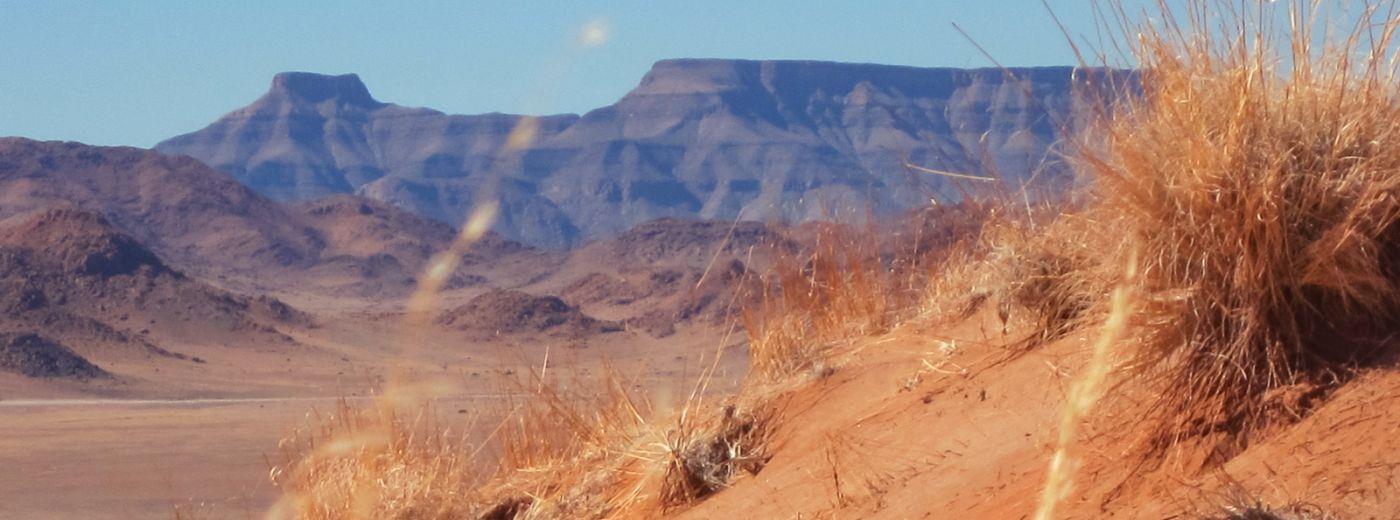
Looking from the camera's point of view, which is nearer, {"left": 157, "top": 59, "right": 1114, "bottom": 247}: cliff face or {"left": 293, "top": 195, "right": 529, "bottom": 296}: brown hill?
{"left": 293, "top": 195, "right": 529, "bottom": 296}: brown hill

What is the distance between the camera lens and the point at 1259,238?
4.29 meters

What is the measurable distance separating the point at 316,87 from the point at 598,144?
100ft

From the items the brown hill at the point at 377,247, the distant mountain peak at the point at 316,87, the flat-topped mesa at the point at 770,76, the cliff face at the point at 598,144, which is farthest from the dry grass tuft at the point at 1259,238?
the distant mountain peak at the point at 316,87

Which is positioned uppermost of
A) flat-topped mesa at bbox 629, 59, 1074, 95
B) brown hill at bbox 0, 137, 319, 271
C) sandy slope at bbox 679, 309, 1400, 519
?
flat-topped mesa at bbox 629, 59, 1074, 95

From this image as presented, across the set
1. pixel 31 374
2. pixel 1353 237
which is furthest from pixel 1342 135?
pixel 31 374

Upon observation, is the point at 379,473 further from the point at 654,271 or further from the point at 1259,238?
the point at 654,271

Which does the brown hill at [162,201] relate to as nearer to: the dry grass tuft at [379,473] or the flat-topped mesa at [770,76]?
→ the flat-topped mesa at [770,76]

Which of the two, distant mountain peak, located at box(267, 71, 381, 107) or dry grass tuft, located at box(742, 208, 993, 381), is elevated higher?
distant mountain peak, located at box(267, 71, 381, 107)

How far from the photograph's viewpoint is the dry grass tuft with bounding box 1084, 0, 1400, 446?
14.1 feet

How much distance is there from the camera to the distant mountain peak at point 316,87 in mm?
128500

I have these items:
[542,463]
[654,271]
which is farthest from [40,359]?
[542,463]

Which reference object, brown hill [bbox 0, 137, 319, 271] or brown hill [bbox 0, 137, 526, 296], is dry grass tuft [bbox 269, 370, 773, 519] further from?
brown hill [bbox 0, 137, 319, 271]

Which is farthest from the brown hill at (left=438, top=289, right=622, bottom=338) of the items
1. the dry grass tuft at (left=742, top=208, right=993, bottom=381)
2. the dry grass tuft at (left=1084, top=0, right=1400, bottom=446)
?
the dry grass tuft at (left=1084, top=0, right=1400, bottom=446)

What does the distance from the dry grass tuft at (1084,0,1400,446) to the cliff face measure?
3312 inches
